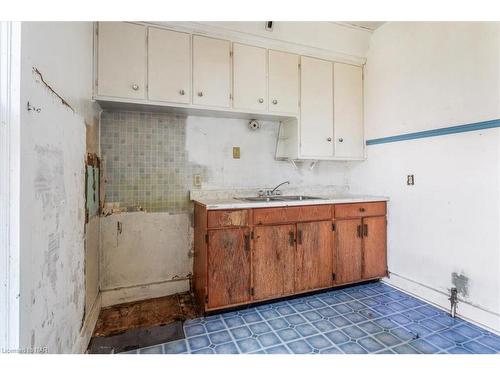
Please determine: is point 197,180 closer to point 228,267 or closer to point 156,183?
point 156,183

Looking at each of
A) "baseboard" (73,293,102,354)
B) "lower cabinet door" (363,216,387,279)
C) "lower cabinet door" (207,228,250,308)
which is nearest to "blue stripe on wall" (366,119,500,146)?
"lower cabinet door" (363,216,387,279)

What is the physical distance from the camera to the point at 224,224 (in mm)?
2129

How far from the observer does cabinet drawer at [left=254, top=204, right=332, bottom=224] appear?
224cm

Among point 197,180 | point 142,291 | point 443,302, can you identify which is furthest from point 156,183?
point 443,302

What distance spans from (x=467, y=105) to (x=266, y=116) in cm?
164

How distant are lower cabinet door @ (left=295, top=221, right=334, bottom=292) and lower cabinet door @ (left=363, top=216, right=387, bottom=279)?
428 mm

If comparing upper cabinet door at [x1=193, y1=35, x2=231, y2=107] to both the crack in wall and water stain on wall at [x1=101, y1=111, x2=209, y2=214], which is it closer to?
water stain on wall at [x1=101, y1=111, x2=209, y2=214]

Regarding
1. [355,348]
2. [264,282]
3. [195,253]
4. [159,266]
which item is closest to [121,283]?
[159,266]

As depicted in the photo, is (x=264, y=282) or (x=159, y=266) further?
(x=159, y=266)

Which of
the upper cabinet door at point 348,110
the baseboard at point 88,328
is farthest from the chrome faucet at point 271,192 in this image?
the baseboard at point 88,328

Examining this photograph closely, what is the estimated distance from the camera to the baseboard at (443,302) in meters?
1.91

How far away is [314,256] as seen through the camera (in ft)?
7.95

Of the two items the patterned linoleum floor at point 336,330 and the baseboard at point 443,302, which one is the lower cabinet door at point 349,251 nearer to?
the patterned linoleum floor at point 336,330
